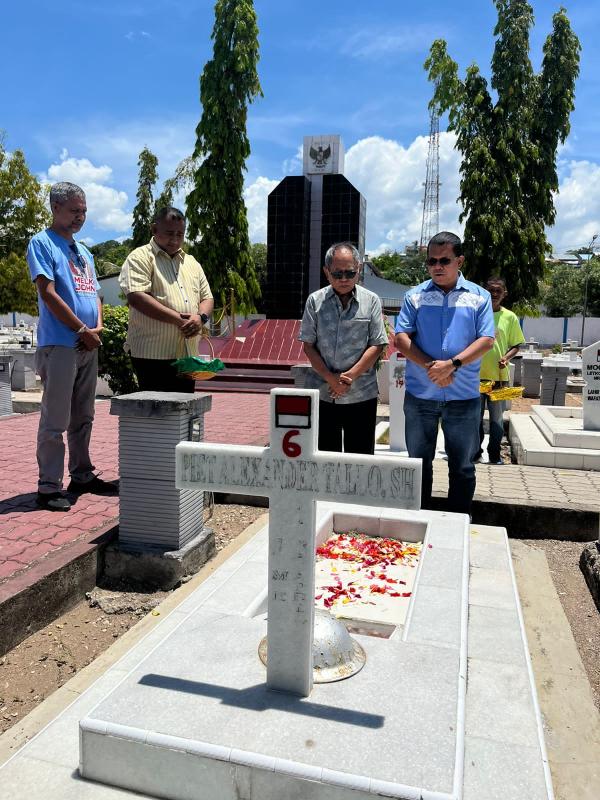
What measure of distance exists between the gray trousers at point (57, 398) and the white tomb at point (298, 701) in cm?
164

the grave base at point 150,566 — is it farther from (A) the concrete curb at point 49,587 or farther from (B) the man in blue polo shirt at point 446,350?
(B) the man in blue polo shirt at point 446,350

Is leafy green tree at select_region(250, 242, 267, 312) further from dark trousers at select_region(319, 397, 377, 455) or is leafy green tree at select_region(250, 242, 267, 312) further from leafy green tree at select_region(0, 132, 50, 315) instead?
dark trousers at select_region(319, 397, 377, 455)

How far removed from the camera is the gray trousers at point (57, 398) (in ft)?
11.7

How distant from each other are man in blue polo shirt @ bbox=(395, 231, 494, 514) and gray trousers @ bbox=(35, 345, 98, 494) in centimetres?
188

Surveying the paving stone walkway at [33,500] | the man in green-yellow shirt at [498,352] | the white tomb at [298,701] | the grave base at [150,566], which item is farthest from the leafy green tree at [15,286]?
the white tomb at [298,701]

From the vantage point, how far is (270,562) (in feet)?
6.23

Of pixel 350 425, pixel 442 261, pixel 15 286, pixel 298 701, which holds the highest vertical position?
pixel 15 286

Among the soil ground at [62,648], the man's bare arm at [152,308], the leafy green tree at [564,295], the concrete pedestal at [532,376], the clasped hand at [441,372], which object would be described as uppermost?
the leafy green tree at [564,295]

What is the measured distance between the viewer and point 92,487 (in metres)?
4.08

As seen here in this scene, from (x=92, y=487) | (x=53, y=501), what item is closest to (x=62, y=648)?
(x=53, y=501)

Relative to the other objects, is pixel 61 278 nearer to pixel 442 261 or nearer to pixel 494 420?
pixel 442 261

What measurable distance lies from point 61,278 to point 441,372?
7.18 feet

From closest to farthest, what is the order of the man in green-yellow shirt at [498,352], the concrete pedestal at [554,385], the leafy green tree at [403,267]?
the man in green-yellow shirt at [498,352]
the concrete pedestal at [554,385]
the leafy green tree at [403,267]

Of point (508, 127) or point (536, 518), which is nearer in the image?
point (536, 518)
